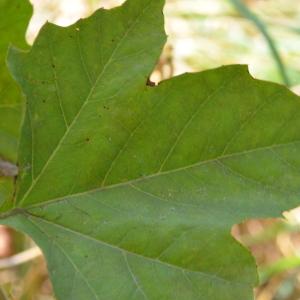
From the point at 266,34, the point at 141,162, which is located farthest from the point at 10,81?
the point at 266,34

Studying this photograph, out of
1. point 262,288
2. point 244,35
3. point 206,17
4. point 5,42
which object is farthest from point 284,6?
point 5,42

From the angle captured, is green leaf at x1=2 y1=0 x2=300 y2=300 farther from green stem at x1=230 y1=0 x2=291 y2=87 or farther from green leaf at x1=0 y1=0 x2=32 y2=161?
green stem at x1=230 y1=0 x2=291 y2=87

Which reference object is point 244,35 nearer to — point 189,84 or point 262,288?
point 262,288

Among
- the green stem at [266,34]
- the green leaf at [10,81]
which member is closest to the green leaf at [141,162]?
the green leaf at [10,81]

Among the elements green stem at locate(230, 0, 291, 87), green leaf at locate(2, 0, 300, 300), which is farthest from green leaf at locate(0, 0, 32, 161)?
green stem at locate(230, 0, 291, 87)

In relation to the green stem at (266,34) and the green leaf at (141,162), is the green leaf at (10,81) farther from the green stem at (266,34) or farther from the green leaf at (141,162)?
the green stem at (266,34)

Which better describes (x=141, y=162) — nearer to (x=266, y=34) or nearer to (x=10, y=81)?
(x=10, y=81)

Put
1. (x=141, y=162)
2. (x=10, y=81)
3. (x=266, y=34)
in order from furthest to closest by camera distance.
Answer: (x=266, y=34) → (x=10, y=81) → (x=141, y=162)
